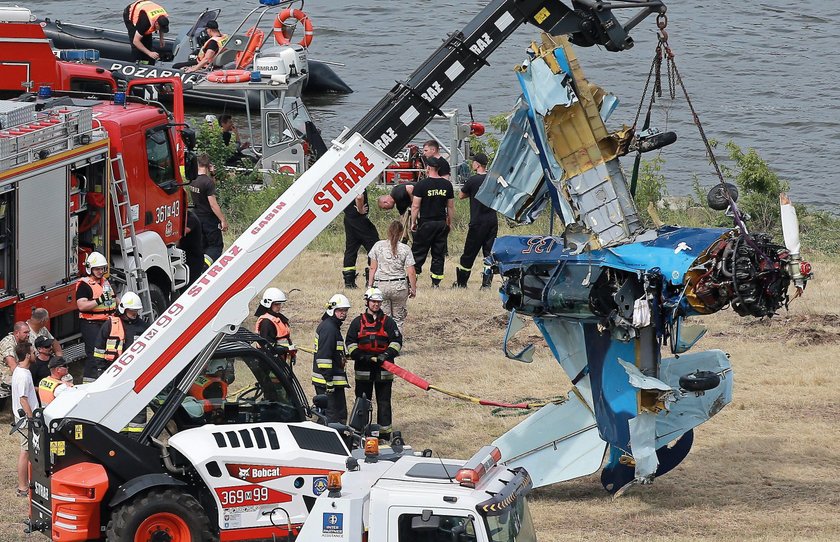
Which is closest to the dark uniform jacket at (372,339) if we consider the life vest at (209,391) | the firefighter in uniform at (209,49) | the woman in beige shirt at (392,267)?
the woman in beige shirt at (392,267)

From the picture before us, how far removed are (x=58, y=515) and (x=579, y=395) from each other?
4.74 metres

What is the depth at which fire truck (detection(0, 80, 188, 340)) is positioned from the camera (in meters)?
14.3

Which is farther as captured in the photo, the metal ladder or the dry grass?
the metal ladder

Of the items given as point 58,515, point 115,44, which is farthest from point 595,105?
point 115,44

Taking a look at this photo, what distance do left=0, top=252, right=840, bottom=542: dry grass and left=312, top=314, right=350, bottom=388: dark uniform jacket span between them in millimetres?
1219

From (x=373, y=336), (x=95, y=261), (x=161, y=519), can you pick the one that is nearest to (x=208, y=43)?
(x=95, y=261)

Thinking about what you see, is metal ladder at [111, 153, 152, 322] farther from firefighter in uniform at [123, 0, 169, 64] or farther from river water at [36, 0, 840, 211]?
river water at [36, 0, 840, 211]

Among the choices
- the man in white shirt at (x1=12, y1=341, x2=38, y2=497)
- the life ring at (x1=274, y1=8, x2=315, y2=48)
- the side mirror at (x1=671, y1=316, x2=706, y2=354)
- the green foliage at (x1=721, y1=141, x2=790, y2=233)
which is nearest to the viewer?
the side mirror at (x1=671, y1=316, x2=706, y2=354)

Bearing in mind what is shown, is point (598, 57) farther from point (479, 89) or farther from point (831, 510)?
point (831, 510)

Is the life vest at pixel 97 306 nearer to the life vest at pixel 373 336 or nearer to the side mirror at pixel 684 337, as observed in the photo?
the life vest at pixel 373 336

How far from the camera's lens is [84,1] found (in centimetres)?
4503

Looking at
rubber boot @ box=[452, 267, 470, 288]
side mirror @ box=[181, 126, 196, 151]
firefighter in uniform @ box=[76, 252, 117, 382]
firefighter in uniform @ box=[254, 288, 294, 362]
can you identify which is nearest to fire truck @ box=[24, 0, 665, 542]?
firefighter in uniform @ box=[254, 288, 294, 362]

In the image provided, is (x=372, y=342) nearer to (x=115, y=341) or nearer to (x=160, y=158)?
(x=115, y=341)

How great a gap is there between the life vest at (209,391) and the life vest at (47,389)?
171 centimetres
